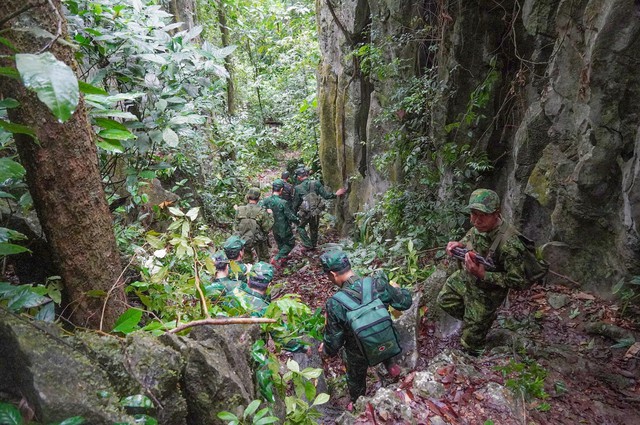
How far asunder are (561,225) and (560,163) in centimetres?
81

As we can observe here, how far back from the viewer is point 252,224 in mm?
9312

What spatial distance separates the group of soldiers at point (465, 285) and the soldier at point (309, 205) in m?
6.50

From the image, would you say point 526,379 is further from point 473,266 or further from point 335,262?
point 335,262

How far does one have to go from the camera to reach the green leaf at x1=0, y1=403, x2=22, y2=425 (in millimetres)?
1263

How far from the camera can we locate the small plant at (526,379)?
363cm

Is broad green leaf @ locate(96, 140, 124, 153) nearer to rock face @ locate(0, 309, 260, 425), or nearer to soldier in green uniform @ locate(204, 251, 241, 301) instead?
rock face @ locate(0, 309, 260, 425)

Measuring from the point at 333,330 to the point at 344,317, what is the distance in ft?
0.71

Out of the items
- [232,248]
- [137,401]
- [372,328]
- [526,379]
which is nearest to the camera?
[137,401]

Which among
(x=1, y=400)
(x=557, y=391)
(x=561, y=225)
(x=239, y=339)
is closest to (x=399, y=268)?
(x=561, y=225)

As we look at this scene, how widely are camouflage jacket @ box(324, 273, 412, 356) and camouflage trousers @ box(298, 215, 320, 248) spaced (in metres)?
6.91

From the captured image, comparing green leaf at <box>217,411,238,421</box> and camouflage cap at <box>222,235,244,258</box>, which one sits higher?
green leaf at <box>217,411,238,421</box>

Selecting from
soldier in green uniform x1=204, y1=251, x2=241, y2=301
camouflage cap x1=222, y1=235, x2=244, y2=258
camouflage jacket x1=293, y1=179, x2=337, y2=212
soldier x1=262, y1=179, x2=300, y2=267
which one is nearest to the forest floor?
soldier in green uniform x1=204, y1=251, x2=241, y2=301

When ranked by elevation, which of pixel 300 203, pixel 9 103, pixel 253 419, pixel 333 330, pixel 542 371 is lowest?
pixel 300 203

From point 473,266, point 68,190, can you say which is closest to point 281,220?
point 473,266
